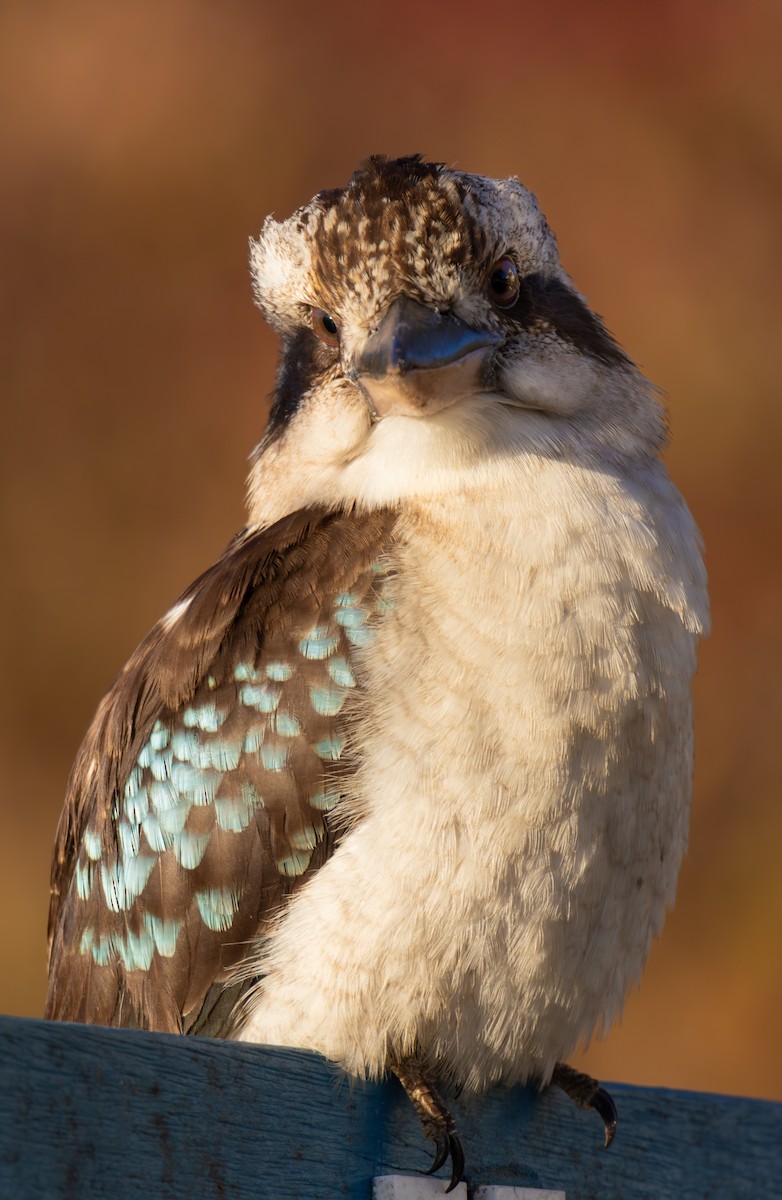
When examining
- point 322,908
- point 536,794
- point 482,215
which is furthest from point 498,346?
point 322,908

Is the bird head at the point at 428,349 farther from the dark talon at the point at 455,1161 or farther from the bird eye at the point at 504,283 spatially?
the dark talon at the point at 455,1161

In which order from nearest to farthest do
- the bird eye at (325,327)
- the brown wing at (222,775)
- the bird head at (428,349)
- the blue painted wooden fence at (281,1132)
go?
the blue painted wooden fence at (281,1132), the brown wing at (222,775), the bird head at (428,349), the bird eye at (325,327)

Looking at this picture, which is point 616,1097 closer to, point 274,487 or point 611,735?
point 611,735

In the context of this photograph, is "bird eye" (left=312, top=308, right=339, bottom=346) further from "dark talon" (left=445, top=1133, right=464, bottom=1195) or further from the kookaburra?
"dark talon" (left=445, top=1133, right=464, bottom=1195)

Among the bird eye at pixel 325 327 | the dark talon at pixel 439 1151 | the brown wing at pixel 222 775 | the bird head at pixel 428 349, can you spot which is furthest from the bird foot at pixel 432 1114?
the bird eye at pixel 325 327

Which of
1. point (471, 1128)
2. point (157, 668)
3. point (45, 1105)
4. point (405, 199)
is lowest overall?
point (471, 1128)

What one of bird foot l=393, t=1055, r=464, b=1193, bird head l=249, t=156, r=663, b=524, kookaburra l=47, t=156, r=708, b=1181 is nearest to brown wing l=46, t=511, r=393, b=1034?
kookaburra l=47, t=156, r=708, b=1181

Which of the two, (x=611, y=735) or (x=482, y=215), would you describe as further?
(x=482, y=215)

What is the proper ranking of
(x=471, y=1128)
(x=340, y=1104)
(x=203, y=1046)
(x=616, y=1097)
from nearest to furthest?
(x=203, y=1046), (x=340, y=1104), (x=471, y=1128), (x=616, y=1097)
